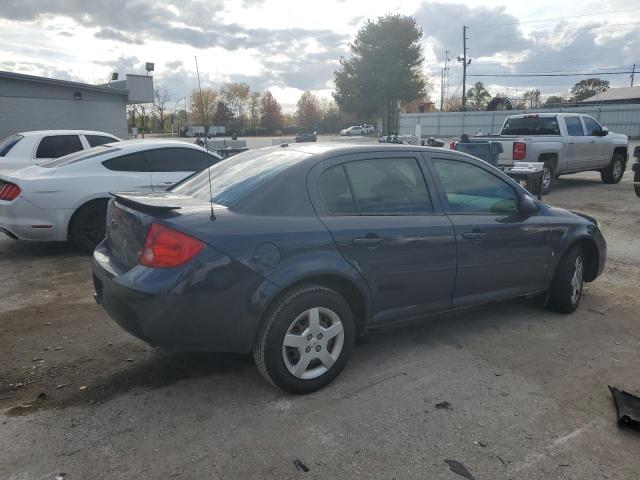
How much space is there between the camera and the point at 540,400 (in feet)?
11.0

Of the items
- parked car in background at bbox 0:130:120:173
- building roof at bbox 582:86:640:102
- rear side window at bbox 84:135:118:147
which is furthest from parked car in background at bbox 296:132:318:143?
building roof at bbox 582:86:640:102

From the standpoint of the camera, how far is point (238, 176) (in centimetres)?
370

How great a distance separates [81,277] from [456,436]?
4608 millimetres

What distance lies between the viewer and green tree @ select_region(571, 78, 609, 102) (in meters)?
78.4

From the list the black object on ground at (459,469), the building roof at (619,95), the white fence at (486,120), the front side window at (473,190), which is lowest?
the black object on ground at (459,469)

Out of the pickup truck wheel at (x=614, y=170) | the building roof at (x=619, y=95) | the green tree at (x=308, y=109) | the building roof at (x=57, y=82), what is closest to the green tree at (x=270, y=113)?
the green tree at (x=308, y=109)

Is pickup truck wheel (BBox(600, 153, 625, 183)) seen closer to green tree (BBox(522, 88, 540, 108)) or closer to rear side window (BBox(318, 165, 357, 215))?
rear side window (BBox(318, 165, 357, 215))

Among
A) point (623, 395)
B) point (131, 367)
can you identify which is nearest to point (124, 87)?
point (131, 367)

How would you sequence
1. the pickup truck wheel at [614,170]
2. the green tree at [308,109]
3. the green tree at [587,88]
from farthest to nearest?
the green tree at [308,109]
the green tree at [587,88]
the pickup truck wheel at [614,170]

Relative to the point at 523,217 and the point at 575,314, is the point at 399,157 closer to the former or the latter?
the point at 523,217

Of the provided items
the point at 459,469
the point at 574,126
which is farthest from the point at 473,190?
the point at 574,126

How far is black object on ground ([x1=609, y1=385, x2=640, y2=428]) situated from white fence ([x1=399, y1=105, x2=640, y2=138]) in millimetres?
30871

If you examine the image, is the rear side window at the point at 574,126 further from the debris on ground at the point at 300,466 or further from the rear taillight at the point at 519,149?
the debris on ground at the point at 300,466

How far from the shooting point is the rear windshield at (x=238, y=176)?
3.43 m
